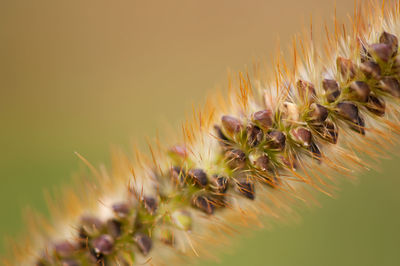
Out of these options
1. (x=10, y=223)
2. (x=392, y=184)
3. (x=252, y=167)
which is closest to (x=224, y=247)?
(x=252, y=167)

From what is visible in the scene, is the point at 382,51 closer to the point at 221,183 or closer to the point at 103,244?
the point at 221,183

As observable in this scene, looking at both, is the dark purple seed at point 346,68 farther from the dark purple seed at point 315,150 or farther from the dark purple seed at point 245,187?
the dark purple seed at point 245,187

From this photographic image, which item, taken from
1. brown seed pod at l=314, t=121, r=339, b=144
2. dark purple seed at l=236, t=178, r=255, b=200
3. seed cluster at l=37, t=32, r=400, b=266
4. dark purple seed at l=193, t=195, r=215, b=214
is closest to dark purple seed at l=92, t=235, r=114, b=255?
seed cluster at l=37, t=32, r=400, b=266

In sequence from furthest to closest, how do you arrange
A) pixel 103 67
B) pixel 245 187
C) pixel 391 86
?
1. pixel 103 67
2. pixel 245 187
3. pixel 391 86

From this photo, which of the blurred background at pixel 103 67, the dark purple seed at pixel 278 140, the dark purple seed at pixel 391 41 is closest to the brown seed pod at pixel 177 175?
the dark purple seed at pixel 278 140

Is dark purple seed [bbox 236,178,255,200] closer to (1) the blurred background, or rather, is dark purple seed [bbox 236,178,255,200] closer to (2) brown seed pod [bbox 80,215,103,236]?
(2) brown seed pod [bbox 80,215,103,236]

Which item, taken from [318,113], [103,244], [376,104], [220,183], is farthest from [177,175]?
[376,104]

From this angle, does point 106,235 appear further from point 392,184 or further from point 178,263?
point 392,184
